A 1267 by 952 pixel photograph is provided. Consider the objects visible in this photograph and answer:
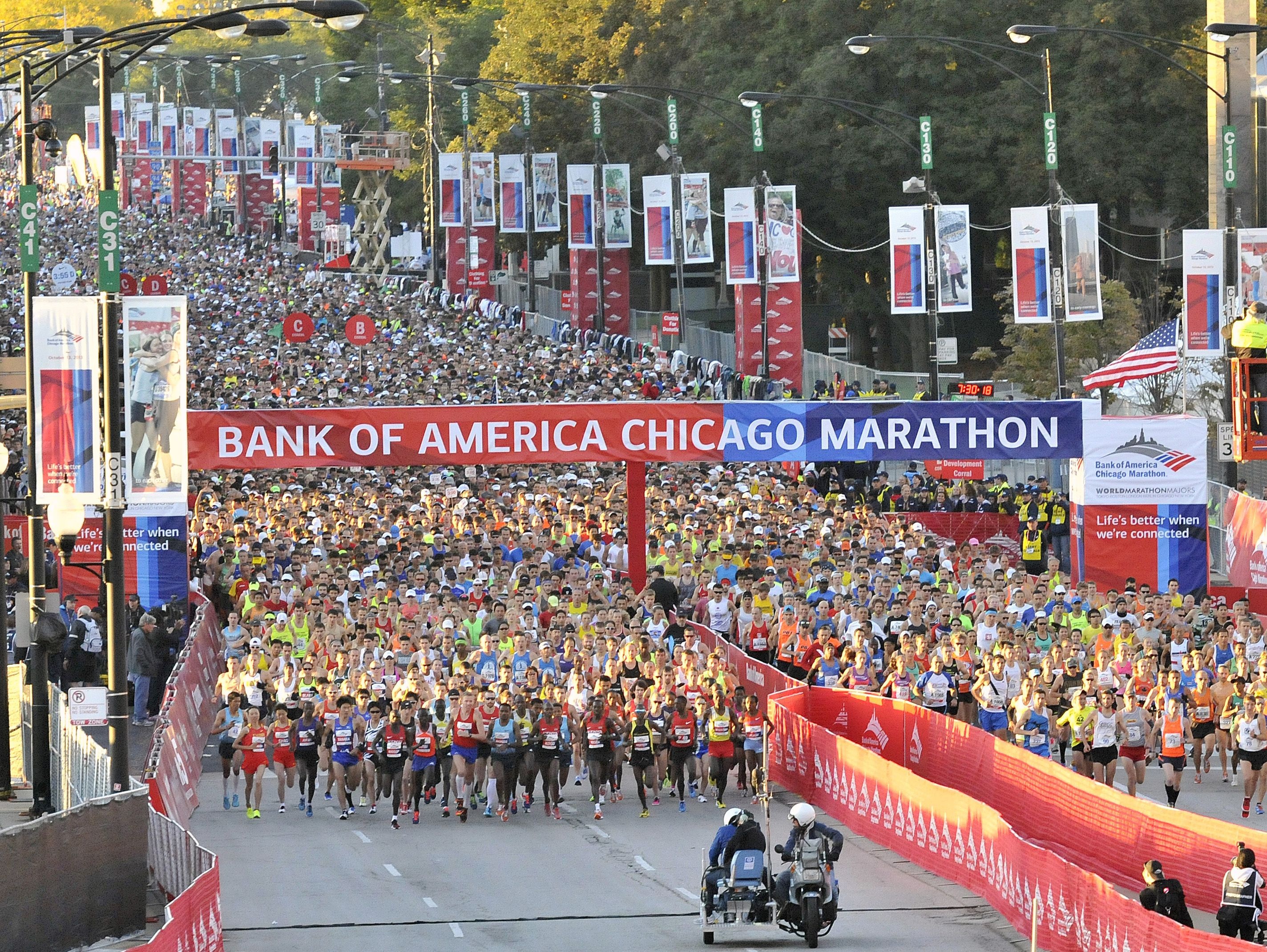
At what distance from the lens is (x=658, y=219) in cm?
5281

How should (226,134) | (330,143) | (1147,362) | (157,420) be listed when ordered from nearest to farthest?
1. (157,420)
2. (1147,362)
3. (330,143)
4. (226,134)

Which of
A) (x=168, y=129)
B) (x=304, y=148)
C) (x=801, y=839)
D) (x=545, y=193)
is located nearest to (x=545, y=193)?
(x=545, y=193)

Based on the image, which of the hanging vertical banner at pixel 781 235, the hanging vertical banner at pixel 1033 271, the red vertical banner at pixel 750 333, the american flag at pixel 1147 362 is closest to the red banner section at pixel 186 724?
the hanging vertical banner at pixel 1033 271

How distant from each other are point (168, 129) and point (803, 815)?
285 ft

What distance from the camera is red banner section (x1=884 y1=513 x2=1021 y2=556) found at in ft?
128

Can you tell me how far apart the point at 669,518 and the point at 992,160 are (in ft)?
102

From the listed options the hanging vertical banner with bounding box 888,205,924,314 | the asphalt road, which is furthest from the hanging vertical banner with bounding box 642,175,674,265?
the asphalt road

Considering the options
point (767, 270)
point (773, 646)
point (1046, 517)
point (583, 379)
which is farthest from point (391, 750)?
point (583, 379)

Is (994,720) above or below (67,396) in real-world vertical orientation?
below

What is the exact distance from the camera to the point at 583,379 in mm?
52000

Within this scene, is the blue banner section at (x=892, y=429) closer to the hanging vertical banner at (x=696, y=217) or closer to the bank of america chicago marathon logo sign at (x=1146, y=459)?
the bank of america chicago marathon logo sign at (x=1146, y=459)

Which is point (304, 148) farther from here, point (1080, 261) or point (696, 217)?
point (1080, 261)

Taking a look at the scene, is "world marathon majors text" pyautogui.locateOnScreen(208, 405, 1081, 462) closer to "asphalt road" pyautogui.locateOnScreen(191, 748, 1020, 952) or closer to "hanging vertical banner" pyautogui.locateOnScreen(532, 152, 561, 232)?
"asphalt road" pyautogui.locateOnScreen(191, 748, 1020, 952)

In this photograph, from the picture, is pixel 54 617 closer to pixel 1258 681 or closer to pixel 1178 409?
pixel 1258 681
